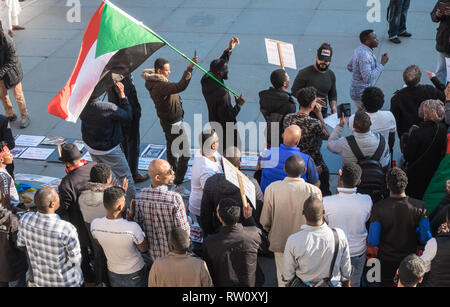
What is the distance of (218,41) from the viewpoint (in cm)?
1165

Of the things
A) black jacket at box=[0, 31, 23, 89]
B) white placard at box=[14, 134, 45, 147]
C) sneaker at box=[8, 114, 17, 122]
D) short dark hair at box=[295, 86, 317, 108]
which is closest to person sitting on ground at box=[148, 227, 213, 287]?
short dark hair at box=[295, 86, 317, 108]

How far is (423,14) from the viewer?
11.7 metres

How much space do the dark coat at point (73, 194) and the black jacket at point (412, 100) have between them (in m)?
3.62

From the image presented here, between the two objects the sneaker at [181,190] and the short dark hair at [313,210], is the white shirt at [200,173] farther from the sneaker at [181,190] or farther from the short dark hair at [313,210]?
the sneaker at [181,190]

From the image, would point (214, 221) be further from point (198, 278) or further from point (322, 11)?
point (322, 11)

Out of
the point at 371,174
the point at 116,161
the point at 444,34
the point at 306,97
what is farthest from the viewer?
the point at 444,34

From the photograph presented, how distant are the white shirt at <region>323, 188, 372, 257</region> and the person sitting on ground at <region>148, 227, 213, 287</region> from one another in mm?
1193

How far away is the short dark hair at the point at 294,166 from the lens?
5168 millimetres

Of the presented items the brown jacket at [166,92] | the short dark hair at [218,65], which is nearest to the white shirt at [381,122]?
the short dark hair at [218,65]

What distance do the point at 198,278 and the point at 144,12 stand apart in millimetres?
9751

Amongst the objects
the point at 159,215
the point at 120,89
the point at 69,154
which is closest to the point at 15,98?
the point at 120,89

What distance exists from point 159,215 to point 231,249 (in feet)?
2.61

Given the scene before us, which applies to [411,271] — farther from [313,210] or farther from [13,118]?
[13,118]

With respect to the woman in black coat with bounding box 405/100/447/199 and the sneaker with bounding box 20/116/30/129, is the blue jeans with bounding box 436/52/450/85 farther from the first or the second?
the sneaker with bounding box 20/116/30/129
